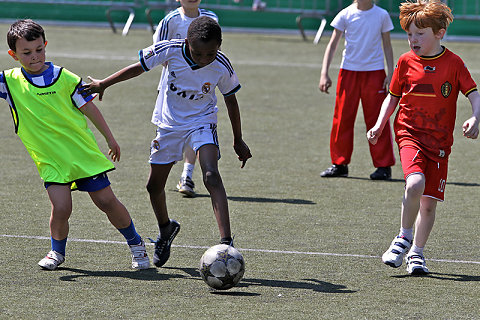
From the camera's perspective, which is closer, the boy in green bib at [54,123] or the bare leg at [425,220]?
the boy in green bib at [54,123]

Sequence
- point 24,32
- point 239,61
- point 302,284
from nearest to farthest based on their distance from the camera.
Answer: point 302,284 < point 24,32 < point 239,61

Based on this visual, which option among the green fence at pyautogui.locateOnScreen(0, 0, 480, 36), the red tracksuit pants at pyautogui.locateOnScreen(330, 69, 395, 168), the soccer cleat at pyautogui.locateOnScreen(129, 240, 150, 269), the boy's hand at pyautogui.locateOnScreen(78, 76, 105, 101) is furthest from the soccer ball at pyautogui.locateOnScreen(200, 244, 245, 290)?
the green fence at pyautogui.locateOnScreen(0, 0, 480, 36)

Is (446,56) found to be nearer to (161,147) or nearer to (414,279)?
(414,279)

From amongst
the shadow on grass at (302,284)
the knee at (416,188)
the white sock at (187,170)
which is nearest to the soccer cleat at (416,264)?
the knee at (416,188)

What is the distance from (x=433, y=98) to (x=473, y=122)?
14.3 inches

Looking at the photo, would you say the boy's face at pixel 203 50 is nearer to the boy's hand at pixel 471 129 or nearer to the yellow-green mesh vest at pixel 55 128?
the yellow-green mesh vest at pixel 55 128

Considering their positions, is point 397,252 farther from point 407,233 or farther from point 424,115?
point 424,115

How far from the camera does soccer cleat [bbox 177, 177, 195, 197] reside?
26.8 ft

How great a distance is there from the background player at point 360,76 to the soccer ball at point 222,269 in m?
4.01

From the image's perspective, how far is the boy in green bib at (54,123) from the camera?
5629mm

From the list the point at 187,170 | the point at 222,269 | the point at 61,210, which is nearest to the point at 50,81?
the point at 61,210

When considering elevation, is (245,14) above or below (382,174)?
below

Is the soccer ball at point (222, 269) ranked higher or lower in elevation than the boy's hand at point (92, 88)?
lower

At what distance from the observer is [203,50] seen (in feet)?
18.1
